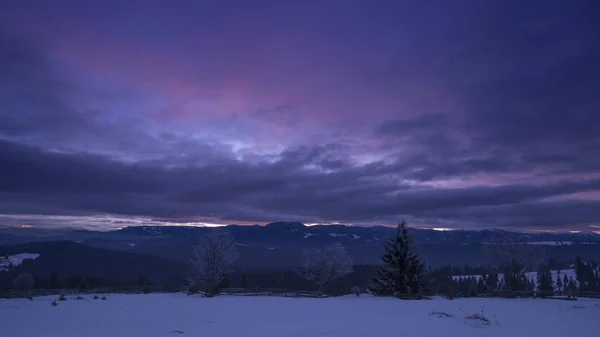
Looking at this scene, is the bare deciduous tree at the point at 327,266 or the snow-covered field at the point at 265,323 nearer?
the snow-covered field at the point at 265,323

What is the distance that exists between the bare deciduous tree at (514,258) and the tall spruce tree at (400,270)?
21339 millimetres

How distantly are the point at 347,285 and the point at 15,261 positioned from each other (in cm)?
16190

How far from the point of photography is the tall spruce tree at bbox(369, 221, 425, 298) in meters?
37.9

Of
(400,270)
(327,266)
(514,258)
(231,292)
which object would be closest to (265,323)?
(231,292)

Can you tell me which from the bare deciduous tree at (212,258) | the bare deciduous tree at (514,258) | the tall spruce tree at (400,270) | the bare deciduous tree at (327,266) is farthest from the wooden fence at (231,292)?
the bare deciduous tree at (327,266)

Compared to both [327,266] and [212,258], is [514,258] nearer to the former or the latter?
[327,266]

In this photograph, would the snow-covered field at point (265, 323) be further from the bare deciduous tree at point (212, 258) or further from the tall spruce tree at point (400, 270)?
the bare deciduous tree at point (212, 258)

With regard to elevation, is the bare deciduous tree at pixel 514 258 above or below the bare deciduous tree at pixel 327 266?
above

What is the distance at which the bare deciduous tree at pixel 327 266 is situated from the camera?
2872 inches

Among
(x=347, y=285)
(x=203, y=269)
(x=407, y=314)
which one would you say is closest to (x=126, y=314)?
(x=407, y=314)

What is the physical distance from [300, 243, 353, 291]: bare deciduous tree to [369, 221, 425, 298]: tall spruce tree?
33336mm

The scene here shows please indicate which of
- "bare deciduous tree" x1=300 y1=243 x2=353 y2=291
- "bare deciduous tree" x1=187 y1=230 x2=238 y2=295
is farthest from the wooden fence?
"bare deciduous tree" x1=300 y1=243 x2=353 y2=291

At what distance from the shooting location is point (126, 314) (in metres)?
22.4

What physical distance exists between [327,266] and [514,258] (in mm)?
32442
